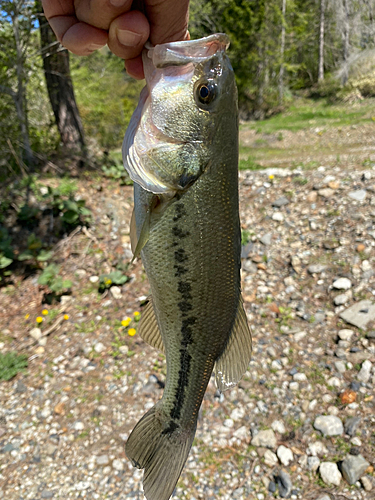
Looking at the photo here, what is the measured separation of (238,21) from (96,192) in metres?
18.7

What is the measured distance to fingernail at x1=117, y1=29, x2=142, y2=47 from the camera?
188 cm

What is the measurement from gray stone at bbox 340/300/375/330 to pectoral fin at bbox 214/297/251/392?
342 cm

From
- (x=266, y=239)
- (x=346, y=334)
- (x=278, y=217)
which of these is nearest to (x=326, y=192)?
(x=278, y=217)

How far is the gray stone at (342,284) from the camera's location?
5.20m

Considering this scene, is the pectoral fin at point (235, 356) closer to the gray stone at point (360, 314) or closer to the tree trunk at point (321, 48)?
the gray stone at point (360, 314)

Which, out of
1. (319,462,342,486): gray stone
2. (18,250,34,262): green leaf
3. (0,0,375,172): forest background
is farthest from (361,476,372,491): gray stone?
(0,0,375,172): forest background

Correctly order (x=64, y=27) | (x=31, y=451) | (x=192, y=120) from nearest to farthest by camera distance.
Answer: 1. (x=192, y=120)
2. (x=64, y=27)
3. (x=31, y=451)

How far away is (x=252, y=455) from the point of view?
3.70 meters

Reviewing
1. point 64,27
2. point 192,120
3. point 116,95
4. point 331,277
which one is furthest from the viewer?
point 116,95

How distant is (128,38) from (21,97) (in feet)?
20.4

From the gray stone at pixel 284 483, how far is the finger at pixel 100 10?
3.80m

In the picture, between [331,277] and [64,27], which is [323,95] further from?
[64,27]

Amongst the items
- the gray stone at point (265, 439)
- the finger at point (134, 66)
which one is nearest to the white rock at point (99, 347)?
the gray stone at point (265, 439)

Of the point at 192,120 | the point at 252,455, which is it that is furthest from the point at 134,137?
the point at 252,455
